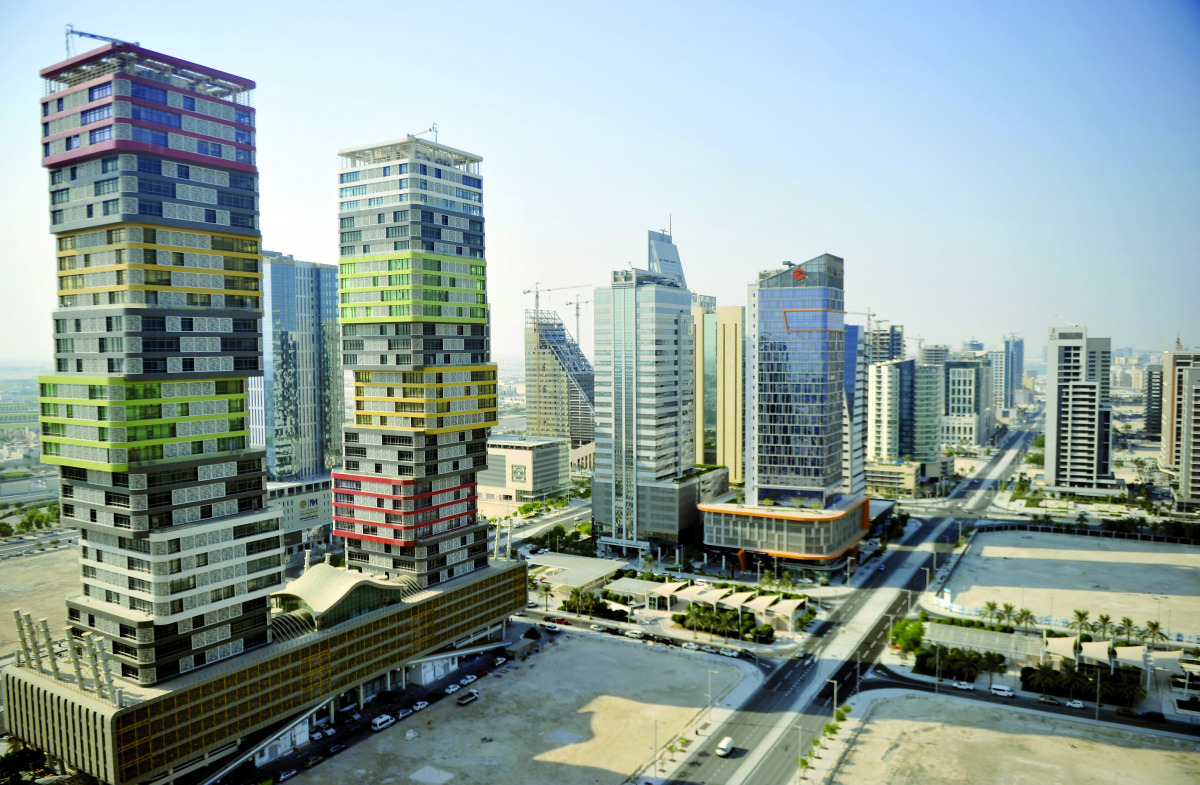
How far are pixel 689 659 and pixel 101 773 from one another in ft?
213

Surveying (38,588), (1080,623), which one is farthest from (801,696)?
(38,588)

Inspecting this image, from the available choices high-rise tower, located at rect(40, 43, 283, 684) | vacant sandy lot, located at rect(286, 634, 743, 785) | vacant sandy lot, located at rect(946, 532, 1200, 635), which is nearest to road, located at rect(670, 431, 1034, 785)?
vacant sandy lot, located at rect(286, 634, 743, 785)

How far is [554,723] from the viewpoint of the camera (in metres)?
85.6

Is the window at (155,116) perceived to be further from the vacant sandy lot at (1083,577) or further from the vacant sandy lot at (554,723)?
the vacant sandy lot at (1083,577)

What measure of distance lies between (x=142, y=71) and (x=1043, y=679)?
11310 centimetres

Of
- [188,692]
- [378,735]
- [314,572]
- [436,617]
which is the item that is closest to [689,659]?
[436,617]

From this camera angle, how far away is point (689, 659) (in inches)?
4090

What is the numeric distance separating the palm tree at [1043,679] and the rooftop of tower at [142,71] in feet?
350

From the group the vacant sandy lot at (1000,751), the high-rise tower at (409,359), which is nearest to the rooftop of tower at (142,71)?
the high-rise tower at (409,359)

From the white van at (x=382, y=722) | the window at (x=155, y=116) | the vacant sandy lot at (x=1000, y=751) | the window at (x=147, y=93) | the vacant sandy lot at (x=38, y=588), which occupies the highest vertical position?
the window at (x=147, y=93)

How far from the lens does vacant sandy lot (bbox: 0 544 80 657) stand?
114 m

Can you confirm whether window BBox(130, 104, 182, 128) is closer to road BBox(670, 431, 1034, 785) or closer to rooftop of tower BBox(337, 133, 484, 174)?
rooftop of tower BBox(337, 133, 484, 174)

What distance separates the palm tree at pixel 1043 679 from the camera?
91.8 metres

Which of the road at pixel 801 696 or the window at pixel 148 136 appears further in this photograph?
the road at pixel 801 696
